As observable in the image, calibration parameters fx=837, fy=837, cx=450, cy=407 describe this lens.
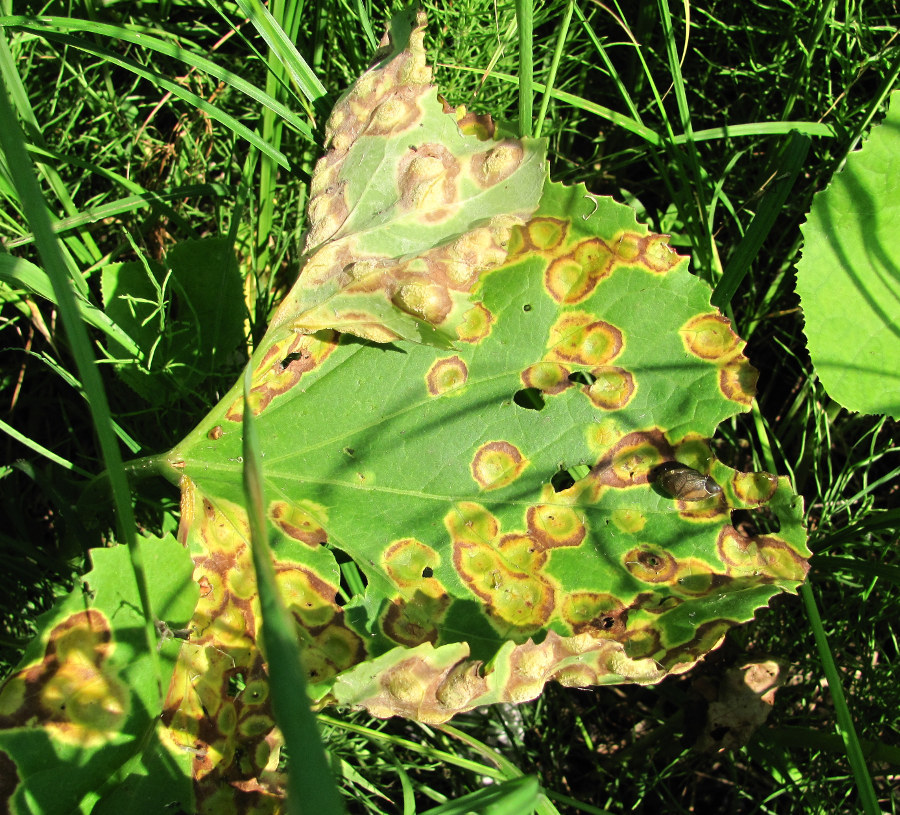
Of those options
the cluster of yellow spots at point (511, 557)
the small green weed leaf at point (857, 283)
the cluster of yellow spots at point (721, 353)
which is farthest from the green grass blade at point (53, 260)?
the small green weed leaf at point (857, 283)

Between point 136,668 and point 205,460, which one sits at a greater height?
point 205,460

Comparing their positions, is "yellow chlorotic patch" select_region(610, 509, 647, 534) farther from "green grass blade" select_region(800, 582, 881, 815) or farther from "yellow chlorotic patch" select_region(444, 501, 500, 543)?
"green grass blade" select_region(800, 582, 881, 815)

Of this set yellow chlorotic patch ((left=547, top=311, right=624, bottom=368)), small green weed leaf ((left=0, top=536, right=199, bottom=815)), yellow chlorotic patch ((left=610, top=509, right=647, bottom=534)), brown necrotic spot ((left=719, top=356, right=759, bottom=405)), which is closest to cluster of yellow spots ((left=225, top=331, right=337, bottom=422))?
small green weed leaf ((left=0, top=536, right=199, bottom=815))

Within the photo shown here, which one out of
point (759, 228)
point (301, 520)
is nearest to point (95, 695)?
point (301, 520)

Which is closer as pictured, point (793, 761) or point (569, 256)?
point (569, 256)

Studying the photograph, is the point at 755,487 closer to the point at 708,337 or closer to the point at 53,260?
the point at 708,337

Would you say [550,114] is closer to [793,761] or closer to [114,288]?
[114,288]

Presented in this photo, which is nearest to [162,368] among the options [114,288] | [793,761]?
[114,288]
